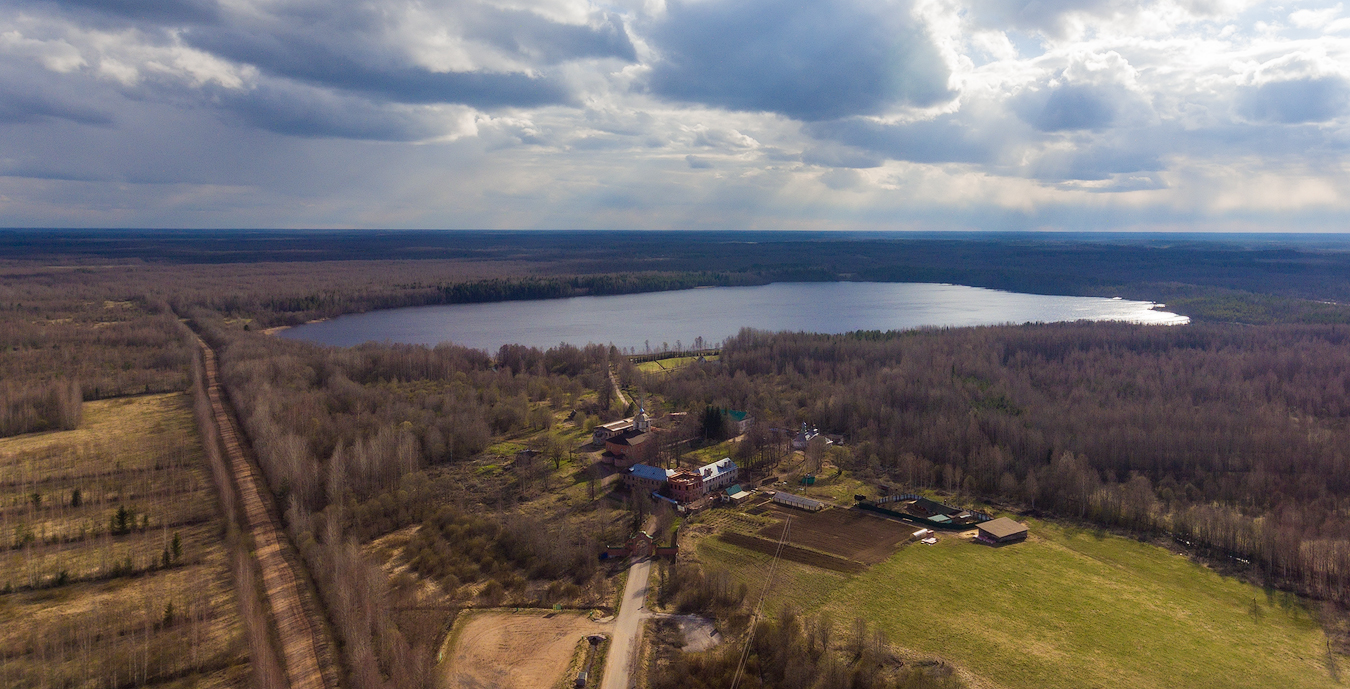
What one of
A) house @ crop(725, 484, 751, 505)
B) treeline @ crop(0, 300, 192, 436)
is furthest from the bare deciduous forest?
house @ crop(725, 484, 751, 505)

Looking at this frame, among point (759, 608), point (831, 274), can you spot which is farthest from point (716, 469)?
point (831, 274)

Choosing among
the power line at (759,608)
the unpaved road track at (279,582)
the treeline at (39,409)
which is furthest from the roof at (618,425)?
the treeline at (39,409)

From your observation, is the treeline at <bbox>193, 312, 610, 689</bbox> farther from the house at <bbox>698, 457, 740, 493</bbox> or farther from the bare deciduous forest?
the house at <bbox>698, 457, 740, 493</bbox>

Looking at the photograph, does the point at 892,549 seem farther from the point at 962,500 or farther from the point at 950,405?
the point at 950,405

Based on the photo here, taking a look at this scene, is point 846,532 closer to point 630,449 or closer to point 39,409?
point 630,449

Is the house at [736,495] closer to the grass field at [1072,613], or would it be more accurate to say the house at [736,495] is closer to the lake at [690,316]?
the grass field at [1072,613]

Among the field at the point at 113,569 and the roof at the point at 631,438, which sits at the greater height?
the roof at the point at 631,438

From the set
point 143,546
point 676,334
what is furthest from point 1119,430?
point 676,334
